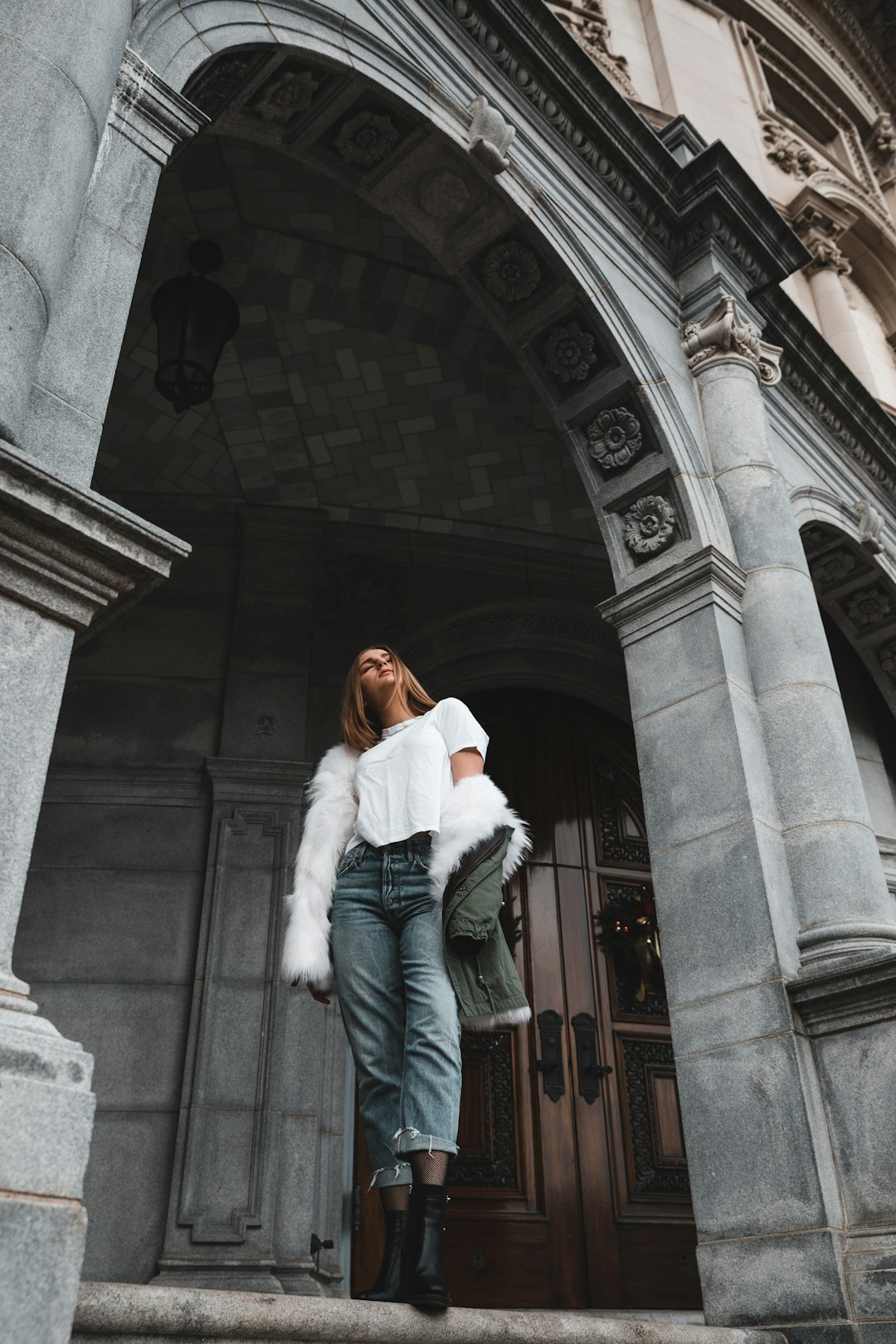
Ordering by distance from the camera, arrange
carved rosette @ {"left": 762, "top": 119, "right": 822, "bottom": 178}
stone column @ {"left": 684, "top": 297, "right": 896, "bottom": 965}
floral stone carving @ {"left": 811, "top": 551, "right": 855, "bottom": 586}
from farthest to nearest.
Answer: carved rosette @ {"left": 762, "top": 119, "right": 822, "bottom": 178}, floral stone carving @ {"left": 811, "top": 551, "right": 855, "bottom": 586}, stone column @ {"left": 684, "top": 297, "right": 896, "bottom": 965}

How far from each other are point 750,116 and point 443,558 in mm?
8283

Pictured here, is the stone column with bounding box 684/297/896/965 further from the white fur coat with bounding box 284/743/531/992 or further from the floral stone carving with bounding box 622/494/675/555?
the white fur coat with bounding box 284/743/531/992

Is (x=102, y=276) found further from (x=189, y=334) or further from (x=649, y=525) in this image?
(x=649, y=525)

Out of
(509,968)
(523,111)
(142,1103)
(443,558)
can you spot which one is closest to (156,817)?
(142,1103)

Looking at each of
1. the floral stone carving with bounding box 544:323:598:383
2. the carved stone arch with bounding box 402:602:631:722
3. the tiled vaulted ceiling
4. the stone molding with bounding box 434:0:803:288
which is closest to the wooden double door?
the carved stone arch with bounding box 402:602:631:722

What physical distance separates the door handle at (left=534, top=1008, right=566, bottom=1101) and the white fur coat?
362 centimetres

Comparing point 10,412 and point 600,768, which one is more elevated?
point 600,768

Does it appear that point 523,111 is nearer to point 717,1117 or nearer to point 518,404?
point 518,404

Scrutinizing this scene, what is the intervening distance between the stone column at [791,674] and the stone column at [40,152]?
3.48 meters

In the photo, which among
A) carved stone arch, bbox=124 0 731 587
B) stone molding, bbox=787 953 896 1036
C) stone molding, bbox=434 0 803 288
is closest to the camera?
stone molding, bbox=787 953 896 1036

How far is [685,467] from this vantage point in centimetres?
574

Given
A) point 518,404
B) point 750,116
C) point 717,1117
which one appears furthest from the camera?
point 750,116

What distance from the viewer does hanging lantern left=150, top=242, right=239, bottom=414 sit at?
5.71 metres

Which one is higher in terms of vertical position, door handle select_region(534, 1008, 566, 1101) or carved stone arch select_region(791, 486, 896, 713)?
carved stone arch select_region(791, 486, 896, 713)
